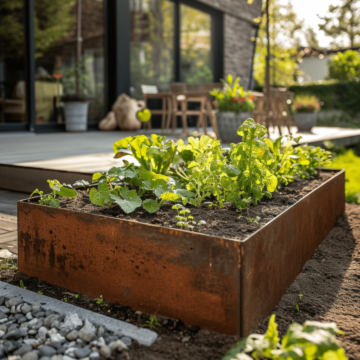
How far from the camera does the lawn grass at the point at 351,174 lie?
11.0ft

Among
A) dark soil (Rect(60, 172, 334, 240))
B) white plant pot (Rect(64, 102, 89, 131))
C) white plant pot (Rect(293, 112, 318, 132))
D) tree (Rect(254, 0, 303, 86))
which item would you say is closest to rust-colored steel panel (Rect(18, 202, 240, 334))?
dark soil (Rect(60, 172, 334, 240))

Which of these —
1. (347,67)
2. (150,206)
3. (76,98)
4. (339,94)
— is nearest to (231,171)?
(150,206)

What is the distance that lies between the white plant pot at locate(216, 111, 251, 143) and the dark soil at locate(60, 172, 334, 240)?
3.38 m

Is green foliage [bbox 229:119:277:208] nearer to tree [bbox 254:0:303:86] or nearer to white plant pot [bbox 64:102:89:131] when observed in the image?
white plant pot [bbox 64:102:89:131]

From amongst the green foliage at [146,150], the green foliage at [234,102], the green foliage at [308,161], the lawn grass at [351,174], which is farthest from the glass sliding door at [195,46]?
the green foliage at [146,150]

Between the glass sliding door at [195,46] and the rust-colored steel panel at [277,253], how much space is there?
829cm

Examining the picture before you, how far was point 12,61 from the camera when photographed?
632cm

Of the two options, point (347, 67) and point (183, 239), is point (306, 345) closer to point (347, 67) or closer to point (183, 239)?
point (183, 239)

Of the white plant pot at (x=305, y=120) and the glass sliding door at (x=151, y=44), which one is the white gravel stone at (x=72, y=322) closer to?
the glass sliding door at (x=151, y=44)

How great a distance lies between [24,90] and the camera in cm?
648

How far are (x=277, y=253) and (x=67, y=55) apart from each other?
676 cm

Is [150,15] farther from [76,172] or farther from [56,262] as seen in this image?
[56,262]

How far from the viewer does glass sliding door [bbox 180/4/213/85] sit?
9.84m

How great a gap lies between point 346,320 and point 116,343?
2.50 feet
